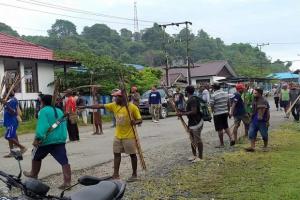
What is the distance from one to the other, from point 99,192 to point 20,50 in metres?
25.4

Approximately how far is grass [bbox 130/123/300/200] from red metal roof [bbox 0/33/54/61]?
17.1m

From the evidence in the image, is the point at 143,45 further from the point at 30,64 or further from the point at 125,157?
the point at 125,157

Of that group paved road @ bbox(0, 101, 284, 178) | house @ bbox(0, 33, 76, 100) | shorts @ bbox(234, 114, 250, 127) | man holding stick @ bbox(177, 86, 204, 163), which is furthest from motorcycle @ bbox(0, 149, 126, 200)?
house @ bbox(0, 33, 76, 100)

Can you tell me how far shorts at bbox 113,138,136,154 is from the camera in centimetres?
964

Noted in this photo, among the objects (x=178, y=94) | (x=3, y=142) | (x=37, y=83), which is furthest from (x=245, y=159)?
(x=37, y=83)

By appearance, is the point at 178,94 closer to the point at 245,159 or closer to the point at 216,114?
the point at 216,114

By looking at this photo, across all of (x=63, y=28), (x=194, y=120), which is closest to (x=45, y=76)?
(x=194, y=120)

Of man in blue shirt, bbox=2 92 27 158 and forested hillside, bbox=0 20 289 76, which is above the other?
forested hillside, bbox=0 20 289 76

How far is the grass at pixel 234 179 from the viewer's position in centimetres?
815

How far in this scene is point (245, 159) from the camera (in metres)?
11.5

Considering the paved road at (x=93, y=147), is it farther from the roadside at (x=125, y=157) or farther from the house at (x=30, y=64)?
the house at (x=30, y=64)

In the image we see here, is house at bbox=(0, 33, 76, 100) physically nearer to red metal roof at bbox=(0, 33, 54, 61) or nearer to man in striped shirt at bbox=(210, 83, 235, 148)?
red metal roof at bbox=(0, 33, 54, 61)

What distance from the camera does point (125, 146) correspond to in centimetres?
967

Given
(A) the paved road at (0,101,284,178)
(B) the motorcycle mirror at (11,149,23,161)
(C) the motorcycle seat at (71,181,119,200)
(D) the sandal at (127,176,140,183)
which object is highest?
(B) the motorcycle mirror at (11,149,23,161)
